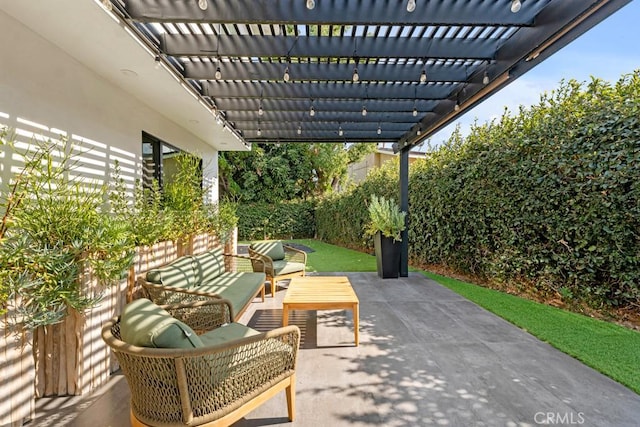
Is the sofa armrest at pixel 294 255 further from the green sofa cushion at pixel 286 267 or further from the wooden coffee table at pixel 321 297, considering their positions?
the wooden coffee table at pixel 321 297

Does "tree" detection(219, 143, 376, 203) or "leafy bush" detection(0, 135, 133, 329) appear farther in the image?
"tree" detection(219, 143, 376, 203)

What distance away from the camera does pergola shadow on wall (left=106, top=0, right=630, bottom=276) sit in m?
2.71

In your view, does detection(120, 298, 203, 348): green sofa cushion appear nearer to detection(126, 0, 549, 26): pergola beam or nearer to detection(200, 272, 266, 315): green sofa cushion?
detection(200, 272, 266, 315): green sofa cushion

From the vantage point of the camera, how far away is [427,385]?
2617 millimetres

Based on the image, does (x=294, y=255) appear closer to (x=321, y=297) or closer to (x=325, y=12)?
(x=321, y=297)

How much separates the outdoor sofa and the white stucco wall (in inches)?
60.8

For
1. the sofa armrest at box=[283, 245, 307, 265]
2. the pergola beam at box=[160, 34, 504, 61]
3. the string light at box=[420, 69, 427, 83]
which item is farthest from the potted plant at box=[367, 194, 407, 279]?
the pergola beam at box=[160, 34, 504, 61]

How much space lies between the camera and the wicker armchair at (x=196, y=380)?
5.64ft

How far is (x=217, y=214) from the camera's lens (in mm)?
6297

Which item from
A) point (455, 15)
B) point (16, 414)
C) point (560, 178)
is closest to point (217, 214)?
point (16, 414)

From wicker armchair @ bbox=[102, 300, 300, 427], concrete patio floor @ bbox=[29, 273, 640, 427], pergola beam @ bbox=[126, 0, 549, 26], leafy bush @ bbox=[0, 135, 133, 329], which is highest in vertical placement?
pergola beam @ bbox=[126, 0, 549, 26]

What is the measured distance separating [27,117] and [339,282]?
147 inches

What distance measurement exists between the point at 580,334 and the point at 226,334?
388cm

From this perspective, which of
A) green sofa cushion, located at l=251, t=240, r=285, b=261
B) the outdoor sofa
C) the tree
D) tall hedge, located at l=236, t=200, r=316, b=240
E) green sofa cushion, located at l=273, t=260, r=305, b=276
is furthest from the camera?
the tree
